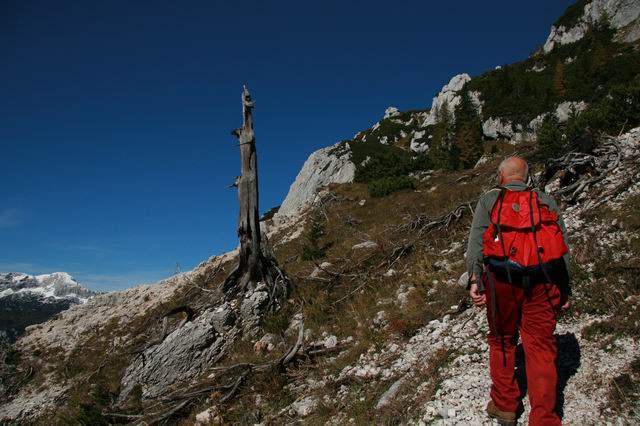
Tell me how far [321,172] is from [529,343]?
5330 centimetres

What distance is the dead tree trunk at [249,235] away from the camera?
977 centimetres

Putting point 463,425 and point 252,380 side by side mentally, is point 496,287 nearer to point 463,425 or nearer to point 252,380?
point 463,425

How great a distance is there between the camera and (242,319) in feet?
29.2

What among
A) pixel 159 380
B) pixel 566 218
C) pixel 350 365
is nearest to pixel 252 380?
pixel 350 365

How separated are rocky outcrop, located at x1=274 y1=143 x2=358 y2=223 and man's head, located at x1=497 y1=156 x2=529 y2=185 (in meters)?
44.6

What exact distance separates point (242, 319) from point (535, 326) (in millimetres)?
7254

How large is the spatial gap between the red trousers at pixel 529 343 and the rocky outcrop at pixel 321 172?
44.9 m

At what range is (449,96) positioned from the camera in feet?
240

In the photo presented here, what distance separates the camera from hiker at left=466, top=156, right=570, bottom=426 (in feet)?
9.59

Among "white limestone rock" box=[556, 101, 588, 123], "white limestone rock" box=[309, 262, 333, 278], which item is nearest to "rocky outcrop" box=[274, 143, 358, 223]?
"white limestone rock" box=[556, 101, 588, 123]

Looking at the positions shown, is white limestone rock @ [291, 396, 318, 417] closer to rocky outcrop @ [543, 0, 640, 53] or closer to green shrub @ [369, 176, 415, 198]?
green shrub @ [369, 176, 415, 198]

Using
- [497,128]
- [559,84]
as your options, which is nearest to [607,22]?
[559,84]

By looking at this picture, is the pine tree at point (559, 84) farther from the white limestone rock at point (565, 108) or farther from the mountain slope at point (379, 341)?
the mountain slope at point (379, 341)

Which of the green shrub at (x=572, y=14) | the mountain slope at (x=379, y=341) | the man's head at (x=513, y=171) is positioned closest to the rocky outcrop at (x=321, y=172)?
the mountain slope at (x=379, y=341)
